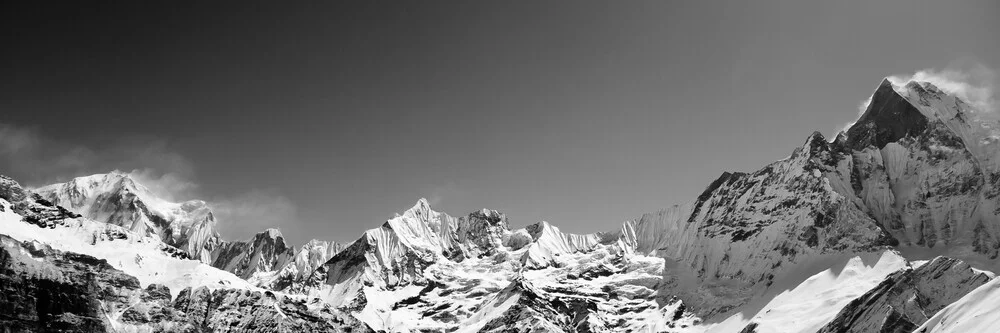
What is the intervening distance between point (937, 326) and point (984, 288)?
13.0 meters

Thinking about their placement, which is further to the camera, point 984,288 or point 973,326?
point 984,288

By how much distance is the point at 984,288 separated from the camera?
→ 173m

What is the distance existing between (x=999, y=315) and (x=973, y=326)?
534 centimetres

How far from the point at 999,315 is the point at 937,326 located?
59.6 feet

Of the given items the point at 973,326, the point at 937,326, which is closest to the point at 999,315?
the point at 973,326

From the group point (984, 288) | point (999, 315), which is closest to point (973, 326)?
point (999, 315)

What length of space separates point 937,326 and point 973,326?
13.9 m

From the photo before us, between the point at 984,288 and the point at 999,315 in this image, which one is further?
the point at 984,288

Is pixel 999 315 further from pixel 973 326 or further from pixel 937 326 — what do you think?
pixel 937 326

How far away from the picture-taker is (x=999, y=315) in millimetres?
155750

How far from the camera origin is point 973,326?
159 meters

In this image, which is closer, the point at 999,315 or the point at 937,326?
the point at 999,315

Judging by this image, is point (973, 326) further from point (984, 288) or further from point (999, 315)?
A: point (984, 288)
